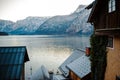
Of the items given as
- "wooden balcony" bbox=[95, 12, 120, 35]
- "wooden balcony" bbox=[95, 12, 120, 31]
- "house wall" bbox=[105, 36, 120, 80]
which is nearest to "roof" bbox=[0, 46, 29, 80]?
"wooden balcony" bbox=[95, 12, 120, 35]

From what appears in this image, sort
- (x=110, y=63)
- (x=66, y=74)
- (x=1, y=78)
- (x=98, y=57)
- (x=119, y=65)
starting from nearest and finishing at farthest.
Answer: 1. (x=1, y=78)
2. (x=119, y=65)
3. (x=110, y=63)
4. (x=98, y=57)
5. (x=66, y=74)

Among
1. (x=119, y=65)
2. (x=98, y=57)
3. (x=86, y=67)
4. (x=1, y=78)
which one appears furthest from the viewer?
(x=86, y=67)

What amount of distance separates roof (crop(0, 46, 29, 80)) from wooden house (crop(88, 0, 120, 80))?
23.9 feet

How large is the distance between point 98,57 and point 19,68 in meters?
8.39

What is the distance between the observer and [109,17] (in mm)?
17750

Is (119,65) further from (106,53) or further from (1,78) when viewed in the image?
(1,78)

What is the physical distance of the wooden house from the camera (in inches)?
647

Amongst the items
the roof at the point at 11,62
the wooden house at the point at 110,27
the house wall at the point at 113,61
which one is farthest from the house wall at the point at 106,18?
the roof at the point at 11,62

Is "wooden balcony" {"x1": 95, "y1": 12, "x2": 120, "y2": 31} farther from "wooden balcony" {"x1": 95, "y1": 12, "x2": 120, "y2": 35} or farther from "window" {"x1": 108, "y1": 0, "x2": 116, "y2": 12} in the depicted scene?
"window" {"x1": 108, "y1": 0, "x2": 116, "y2": 12}

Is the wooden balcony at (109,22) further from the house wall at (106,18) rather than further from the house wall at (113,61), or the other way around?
the house wall at (113,61)

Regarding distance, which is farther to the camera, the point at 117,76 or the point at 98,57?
the point at 98,57

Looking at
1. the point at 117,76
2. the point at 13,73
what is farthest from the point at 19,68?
the point at 117,76

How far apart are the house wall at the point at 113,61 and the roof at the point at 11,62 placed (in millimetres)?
7440

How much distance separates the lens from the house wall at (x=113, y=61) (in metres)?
17.1
